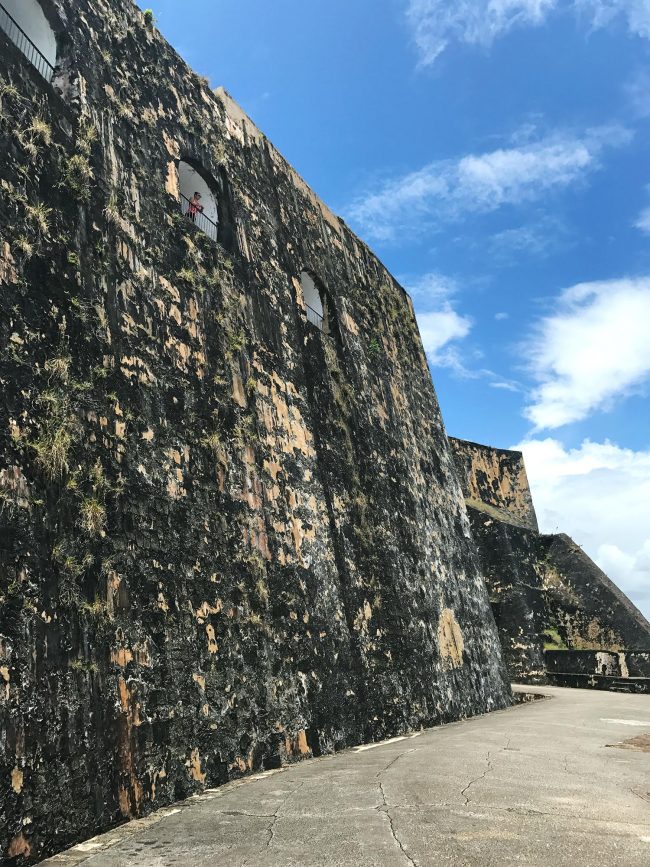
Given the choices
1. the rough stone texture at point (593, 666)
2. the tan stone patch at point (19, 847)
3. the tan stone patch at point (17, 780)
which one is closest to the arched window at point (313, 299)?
the tan stone patch at point (17, 780)

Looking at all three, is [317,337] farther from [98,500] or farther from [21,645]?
[21,645]

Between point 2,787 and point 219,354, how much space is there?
396 centimetres

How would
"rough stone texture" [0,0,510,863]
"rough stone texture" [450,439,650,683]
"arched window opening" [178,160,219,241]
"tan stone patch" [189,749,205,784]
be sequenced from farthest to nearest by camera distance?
"rough stone texture" [450,439,650,683]
"arched window opening" [178,160,219,241]
"tan stone patch" [189,749,205,784]
"rough stone texture" [0,0,510,863]

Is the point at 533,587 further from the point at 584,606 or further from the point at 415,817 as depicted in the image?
the point at 415,817

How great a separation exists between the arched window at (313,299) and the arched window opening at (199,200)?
2.04m

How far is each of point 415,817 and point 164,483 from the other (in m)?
2.84

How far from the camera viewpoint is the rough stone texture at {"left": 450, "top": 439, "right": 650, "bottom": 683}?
1548 centimetres

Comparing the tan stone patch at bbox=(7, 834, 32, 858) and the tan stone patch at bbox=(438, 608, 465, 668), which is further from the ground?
the tan stone patch at bbox=(438, 608, 465, 668)

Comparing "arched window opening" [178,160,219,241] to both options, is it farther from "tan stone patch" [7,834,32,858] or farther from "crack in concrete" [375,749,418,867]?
"tan stone patch" [7,834,32,858]

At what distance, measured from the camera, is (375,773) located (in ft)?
14.3

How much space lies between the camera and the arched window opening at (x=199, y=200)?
7051 millimetres

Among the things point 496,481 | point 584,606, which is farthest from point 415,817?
point 496,481

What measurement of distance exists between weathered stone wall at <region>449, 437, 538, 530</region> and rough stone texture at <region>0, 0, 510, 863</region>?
34.7 ft

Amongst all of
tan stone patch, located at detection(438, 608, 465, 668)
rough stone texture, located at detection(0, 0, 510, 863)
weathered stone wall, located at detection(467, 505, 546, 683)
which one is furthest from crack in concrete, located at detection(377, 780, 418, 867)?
weathered stone wall, located at detection(467, 505, 546, 683)
